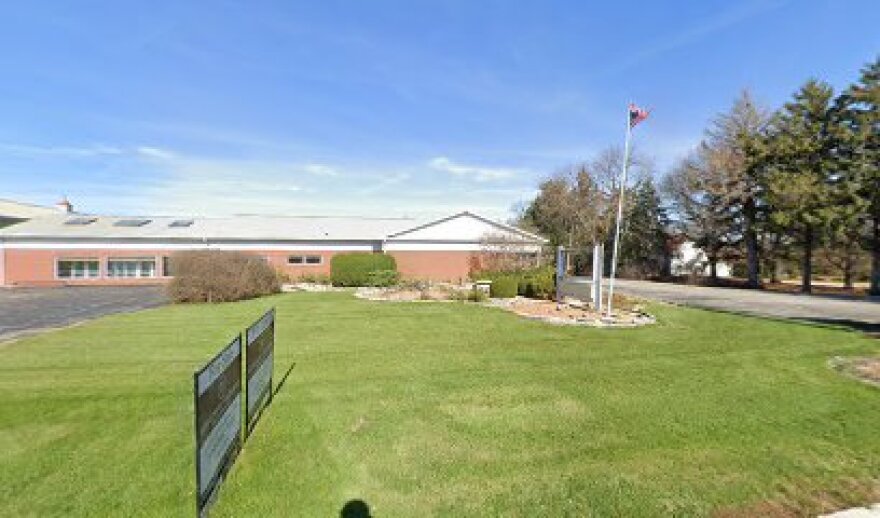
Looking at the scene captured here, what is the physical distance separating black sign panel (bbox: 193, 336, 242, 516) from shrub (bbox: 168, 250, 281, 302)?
52.7 ft

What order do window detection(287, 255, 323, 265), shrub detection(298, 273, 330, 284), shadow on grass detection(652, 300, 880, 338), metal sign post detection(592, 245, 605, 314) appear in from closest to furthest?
1. shadow on grass detection(652, 300, 880, 338)
2. metal sign post detection(592, 245, 605, 314)
3. shrub detection(298, 273, 330, 284)
4. window detection(287, 255, 323, 265)

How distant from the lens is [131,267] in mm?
30250

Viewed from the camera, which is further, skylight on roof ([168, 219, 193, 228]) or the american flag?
skylight on roof ([168, 219, 193, 228])

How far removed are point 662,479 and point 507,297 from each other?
51.2 feet

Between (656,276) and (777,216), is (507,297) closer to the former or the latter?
(777,216)

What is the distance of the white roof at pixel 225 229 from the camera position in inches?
1180

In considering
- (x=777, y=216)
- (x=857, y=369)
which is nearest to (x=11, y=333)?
(x=857, y=369)

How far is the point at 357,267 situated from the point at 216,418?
23826 mm

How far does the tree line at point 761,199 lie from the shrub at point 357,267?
2078 centimetres

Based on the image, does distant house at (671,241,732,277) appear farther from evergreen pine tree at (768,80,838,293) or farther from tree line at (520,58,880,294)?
evergreen pine tree at (768,80,838,293)

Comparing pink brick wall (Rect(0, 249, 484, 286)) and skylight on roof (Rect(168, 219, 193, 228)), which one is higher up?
skylight on roof (Rect(168, 219, 193, 228))

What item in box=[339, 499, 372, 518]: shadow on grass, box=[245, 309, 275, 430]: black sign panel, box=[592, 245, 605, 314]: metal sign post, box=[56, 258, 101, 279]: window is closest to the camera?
box=[339, 499, 372, 518]: shadow on grass

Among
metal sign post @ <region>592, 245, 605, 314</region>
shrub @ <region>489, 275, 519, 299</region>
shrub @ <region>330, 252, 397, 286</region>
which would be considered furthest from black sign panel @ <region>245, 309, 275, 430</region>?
shrub @ <region>330, 252, 397, 286</region>

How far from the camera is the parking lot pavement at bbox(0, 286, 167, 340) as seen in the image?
46.7 ft
